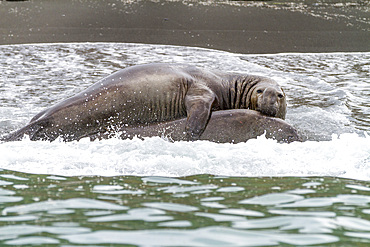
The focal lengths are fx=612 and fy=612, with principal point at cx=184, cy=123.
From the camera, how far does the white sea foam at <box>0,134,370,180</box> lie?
616cm

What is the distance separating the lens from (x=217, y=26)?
1772 centimetres

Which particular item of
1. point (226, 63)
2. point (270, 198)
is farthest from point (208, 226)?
point (226, 63)

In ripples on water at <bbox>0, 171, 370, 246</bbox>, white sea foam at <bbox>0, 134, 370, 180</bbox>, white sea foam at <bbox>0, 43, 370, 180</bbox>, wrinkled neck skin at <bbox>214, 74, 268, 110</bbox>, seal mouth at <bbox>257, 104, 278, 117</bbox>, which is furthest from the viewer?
wrinkled neck skin at <bbox>214, 74, 268, 110</bbox>

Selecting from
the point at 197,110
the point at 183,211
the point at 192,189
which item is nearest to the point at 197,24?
the point at 197,110

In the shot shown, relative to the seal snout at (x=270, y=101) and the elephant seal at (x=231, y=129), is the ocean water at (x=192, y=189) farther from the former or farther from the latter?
the seal snout at (x=270, y=101)

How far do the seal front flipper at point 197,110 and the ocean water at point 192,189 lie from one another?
0.55 meters

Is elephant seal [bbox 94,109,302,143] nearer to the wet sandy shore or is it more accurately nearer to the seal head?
the seal head

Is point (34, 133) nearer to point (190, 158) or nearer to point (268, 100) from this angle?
point (190, 158)

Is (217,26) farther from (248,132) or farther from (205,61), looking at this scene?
(248,132)

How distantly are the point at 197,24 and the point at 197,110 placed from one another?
10.6 meters

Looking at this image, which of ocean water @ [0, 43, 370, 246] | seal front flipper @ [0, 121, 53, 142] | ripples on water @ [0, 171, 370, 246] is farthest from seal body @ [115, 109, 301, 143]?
ripples on water @ [0, 171, 370, 246]

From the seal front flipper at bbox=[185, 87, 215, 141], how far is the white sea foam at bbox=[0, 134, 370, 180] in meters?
0.41

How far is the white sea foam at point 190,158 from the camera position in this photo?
6156 mm

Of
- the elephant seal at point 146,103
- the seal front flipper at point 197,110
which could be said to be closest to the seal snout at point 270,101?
the elephant seal at point 146,103
